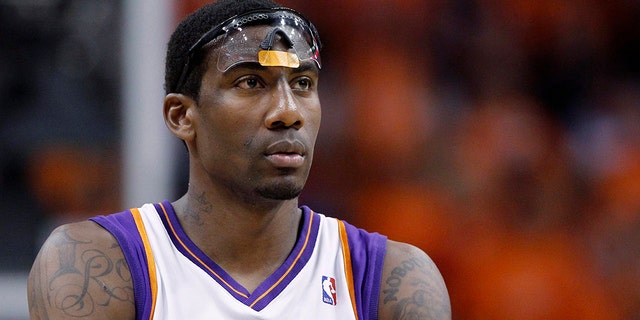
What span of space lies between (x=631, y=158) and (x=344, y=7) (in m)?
1.73

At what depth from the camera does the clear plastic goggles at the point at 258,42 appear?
132 inches

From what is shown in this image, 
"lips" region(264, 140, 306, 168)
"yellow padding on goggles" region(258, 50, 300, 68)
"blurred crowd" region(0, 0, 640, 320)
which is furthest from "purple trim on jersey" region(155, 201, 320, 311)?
"blurred crowd" region(0, 0, 640, 320)

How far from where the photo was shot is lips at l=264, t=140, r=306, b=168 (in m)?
3.26

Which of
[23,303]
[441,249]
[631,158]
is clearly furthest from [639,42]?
[23,303]

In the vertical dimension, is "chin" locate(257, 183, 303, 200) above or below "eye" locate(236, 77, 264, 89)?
below

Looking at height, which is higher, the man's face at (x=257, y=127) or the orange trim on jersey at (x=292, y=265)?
the man's face at (x=257, y=127)

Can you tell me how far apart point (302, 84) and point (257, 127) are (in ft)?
0.88

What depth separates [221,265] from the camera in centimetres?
345

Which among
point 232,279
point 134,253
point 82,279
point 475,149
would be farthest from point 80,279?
point 475,149

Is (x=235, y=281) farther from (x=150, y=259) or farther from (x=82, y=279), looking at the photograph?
(x=82, y=279)

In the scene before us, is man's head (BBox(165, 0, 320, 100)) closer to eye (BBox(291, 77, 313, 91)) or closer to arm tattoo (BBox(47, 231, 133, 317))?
eye (BBox(291, 77, 313, 91))

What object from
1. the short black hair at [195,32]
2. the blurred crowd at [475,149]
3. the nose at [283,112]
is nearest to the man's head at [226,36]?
the short black hair at [195,32]

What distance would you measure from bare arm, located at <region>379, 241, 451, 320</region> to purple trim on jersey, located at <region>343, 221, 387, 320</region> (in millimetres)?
24

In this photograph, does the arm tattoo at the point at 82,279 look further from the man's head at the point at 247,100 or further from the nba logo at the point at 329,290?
the nba logo at the point at 329,290
